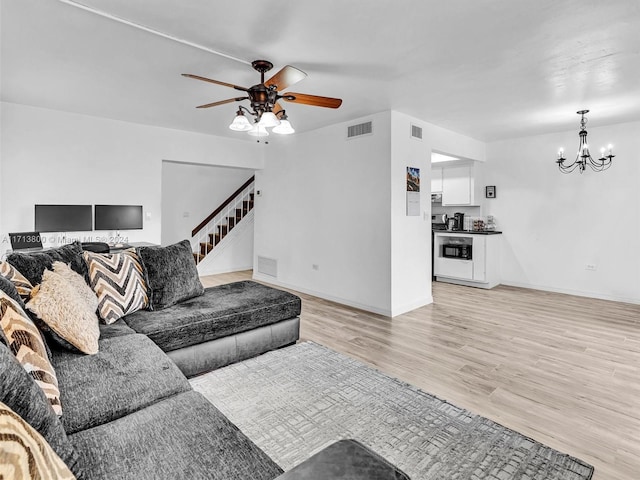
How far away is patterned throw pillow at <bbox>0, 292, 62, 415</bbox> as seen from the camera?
1.33m

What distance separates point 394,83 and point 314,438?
3131 mm

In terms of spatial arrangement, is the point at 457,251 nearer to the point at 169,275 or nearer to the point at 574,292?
the point at 574,292

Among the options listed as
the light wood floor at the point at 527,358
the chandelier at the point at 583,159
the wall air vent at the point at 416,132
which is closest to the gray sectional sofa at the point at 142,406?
the light wood floor at the point at 527,358

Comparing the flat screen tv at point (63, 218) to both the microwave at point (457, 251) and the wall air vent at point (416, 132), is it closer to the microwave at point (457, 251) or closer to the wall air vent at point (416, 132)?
the wall air vent at point (416, 132)

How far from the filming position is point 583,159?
4969 millimetres

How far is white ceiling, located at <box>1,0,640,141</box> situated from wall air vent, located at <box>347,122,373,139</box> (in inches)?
10.8

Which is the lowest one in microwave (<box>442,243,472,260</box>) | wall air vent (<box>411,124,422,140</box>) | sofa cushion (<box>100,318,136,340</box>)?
sofa cushion (<box>100,318,136,340</box>)

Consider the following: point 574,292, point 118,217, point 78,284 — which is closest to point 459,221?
point 574,292

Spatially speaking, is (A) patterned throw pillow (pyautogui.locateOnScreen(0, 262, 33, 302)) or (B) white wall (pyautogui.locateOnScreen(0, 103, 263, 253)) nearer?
(A) patterned throw pillow (pyautogui.locateOnScreen(0, 262, 33, 302))

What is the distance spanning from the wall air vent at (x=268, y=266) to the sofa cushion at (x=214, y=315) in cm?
277

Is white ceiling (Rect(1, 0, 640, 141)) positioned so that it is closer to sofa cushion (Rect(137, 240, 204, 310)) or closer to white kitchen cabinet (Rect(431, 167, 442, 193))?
→ sofa cushion (Rect(137, 240, 204, 310))

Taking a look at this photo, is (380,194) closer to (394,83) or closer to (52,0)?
(394,83)

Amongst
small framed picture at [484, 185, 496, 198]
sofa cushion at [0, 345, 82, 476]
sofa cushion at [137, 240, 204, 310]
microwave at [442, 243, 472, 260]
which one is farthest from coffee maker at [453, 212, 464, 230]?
sofa cushion at [0, 345, 82, 476]

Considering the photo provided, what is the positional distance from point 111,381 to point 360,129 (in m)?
4.01
